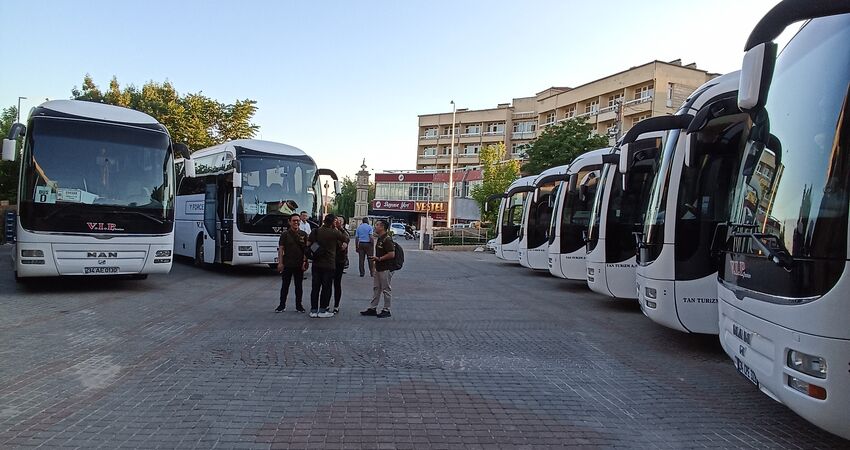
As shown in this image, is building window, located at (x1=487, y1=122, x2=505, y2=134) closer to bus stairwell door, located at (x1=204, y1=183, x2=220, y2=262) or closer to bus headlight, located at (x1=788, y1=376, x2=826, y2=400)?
bus stairwell door, located at (x1=204, y1=183, x2=220, y2=262)

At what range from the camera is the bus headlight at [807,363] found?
3.82m

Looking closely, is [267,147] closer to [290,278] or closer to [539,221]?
[290,278]

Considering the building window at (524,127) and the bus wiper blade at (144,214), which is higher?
the building window at (524,127)

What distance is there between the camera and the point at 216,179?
1703 centimetres

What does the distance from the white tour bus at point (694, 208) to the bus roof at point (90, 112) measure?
33.0ft

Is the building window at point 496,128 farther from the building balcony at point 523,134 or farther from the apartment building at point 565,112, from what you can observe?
the building balcony at point 523,134

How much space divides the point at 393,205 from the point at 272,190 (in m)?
67.4

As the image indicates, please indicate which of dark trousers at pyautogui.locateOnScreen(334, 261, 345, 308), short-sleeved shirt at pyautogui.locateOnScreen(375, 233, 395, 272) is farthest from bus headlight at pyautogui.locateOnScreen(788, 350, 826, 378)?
dark trousers at pyautogui.locateOnScreen(334, 261, 345, 308)

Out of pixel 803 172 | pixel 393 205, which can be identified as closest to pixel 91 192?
pixel 803 172

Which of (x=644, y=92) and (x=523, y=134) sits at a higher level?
(x=644, y=92)

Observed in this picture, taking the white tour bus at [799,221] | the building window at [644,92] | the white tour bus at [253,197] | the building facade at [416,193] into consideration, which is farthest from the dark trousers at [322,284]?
the building facade at [416,193]

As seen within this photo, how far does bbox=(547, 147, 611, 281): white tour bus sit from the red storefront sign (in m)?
66.4

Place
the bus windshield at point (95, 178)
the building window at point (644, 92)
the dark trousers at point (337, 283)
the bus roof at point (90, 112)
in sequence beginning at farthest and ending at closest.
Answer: the building window at point (644, 92) < the bus roof at point (90, 112) < the bus windshield at point (95, 178) < the dark trousers at point (337, 283)

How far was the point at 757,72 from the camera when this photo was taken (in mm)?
4445
